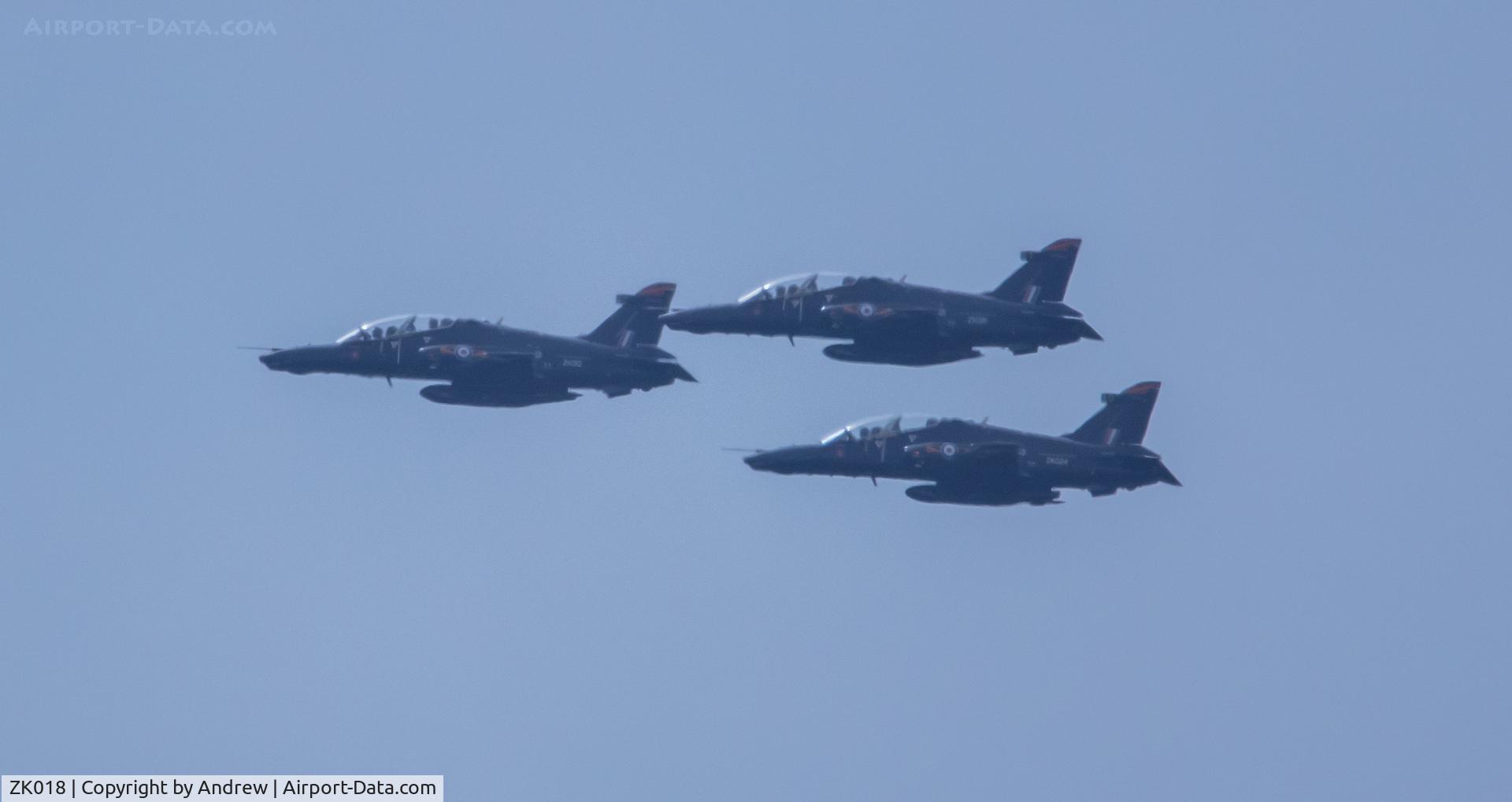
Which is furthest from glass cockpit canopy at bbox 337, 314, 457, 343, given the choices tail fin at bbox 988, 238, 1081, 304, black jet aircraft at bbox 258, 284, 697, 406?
tail fin at bbox 988, 238, 1081, 304

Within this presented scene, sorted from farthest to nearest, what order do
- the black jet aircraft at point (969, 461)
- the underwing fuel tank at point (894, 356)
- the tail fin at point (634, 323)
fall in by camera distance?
the tail fin at point (634, 323) → the underwing fuel tank at point (894, 356) → the black jet aircraft at point (969, 461)

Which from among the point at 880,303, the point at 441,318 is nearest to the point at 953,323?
the point at 880,303

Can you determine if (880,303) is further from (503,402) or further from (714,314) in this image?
(503,402)

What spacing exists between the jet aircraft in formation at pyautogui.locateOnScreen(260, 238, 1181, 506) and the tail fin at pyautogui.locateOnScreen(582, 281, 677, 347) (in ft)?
2.77

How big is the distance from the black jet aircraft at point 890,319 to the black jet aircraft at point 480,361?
1.98m

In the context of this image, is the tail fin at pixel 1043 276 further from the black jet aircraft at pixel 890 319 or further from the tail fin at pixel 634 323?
the tail fin at pixel 634 323

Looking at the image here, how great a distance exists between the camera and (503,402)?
82438mm

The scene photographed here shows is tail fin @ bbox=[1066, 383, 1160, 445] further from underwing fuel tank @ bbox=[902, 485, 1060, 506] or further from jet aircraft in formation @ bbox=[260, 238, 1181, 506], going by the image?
underwing fuel tank @ bbox=[902, 485, 1060, 506]

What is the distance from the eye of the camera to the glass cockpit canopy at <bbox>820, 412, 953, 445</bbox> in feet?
265

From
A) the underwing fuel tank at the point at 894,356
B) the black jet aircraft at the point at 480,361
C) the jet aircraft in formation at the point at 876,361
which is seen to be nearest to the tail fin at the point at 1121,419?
the jet aircraft in formation at the point at 876,361

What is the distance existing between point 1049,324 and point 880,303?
4697 millimetres

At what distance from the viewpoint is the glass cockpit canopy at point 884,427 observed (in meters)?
80.6

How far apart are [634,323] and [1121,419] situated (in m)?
14.1

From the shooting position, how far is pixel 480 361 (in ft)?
267
